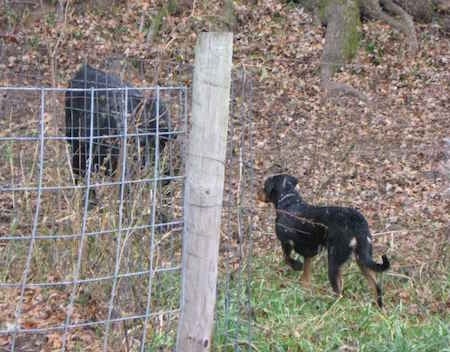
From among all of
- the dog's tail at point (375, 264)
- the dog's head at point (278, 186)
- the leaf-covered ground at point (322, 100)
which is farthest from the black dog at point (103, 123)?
the dog's tail at point (375, 264)

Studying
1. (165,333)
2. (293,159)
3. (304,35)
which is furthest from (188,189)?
(304,35)

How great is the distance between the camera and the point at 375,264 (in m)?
6.45

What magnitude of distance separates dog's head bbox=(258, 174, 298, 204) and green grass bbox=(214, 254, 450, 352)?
57 centimetres

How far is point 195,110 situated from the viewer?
156 inches

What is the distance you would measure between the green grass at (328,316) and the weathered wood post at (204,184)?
2.55 ft

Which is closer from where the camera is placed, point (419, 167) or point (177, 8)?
point (419, 167)

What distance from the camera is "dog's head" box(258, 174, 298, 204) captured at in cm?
738

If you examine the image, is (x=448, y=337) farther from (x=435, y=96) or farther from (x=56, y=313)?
(x=435, y=96)

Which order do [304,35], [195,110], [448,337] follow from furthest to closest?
[304,35] < [448,337] < [195,110]

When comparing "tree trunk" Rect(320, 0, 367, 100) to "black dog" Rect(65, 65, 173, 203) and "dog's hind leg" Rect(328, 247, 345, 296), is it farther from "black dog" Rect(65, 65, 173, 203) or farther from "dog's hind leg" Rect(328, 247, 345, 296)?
"dog's hind leg" Rect(328, 247, 345, 296)

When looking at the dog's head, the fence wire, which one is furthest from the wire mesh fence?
the dog's head

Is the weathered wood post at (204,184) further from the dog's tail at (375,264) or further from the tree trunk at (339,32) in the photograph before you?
the tree trunk at (339,32)

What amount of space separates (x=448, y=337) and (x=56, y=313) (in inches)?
102

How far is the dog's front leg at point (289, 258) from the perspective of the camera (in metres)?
7.12
